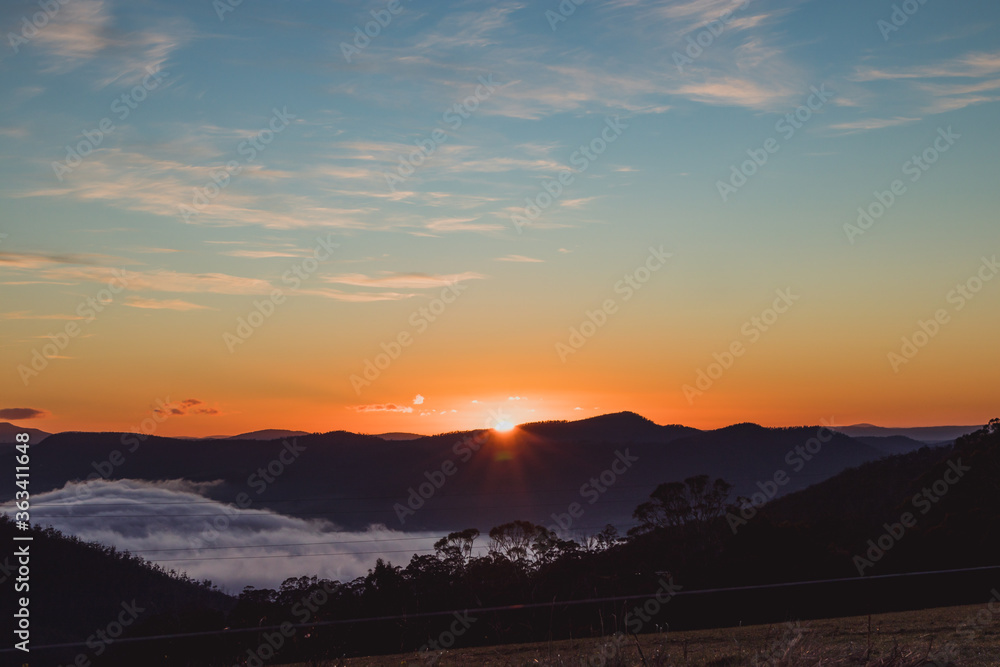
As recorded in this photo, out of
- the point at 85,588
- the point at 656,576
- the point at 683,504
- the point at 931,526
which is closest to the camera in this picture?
the point at 656,576

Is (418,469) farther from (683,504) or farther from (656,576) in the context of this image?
(656,576)

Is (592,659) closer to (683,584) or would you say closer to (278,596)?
(278,596)

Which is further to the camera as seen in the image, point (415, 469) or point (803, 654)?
point (415, 469)

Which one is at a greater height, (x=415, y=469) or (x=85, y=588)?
(x=415, y=469)

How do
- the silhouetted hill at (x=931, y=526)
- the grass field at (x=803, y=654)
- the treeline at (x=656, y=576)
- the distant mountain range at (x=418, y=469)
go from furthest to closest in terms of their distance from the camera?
1. the distant mountain range at (x=418, y=469)
2. the silhouetted hill at (x=931, y=526)
3. the treeline at (x=656, y=576)
4. the grass field at (x=803, y=654)

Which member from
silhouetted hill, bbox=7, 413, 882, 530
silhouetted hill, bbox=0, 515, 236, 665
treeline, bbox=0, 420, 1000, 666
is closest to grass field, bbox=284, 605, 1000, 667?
treeline, bbox=0, 420, 1000, 666

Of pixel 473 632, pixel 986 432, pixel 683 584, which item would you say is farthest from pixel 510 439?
pixel 473 632

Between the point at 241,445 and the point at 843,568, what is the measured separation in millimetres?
94424

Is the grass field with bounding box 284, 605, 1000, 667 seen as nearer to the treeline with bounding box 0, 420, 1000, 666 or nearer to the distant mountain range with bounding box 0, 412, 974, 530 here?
the treeline with bounding box 0, 420, 1000, 666

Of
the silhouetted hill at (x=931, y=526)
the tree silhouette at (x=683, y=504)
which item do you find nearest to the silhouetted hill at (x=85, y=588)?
the tree silhouette at (x=683, y=504)

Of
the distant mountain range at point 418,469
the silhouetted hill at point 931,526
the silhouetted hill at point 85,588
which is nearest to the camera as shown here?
the silhouetted hill at point 931,526

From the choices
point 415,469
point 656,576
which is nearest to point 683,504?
point 656,576

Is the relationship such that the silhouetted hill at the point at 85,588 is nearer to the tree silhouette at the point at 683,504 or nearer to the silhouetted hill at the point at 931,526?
the tree silhouette at the point at 683,504

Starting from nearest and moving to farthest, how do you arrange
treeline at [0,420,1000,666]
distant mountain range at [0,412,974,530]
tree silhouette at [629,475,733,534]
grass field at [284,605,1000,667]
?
grass field at [284,605,1000,667] < treeline at [0,420,1000,666] < tree silhouette at [629,475,733,534] < distant mountain range at [0,412,974,530]
